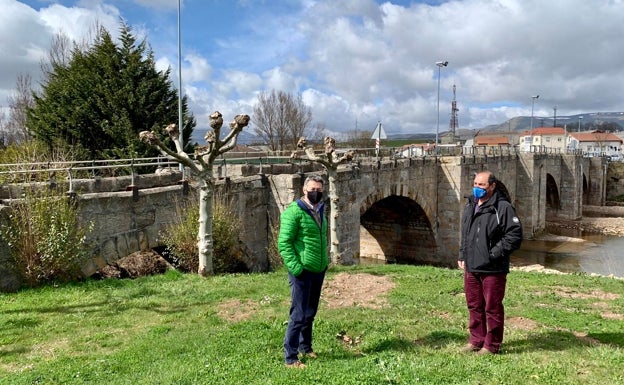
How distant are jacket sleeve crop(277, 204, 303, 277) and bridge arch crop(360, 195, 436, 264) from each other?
17.9m

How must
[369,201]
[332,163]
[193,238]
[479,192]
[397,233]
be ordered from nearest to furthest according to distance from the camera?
[479,192] → [193,238] → [332,163] → [369,201] → [397,233]

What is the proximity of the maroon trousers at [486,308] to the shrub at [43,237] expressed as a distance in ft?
23.6

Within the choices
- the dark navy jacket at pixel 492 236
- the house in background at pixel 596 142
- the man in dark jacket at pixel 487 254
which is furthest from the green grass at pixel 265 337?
the house in background at pixel 596 142

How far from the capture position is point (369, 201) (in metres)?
19.0

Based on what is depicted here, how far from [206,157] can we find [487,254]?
19.6 ft

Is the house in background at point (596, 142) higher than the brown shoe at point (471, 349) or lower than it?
higher

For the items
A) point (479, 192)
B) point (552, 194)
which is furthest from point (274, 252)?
point (552, 194)

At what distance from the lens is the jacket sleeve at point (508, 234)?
4.74m

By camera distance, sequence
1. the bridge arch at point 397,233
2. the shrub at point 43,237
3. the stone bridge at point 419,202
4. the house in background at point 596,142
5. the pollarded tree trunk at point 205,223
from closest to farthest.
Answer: the shrub at point 43,237
the pollarded tree trunk at point 205,223
the stone bridge at point 419,202
the bridge arch at point 397,233
the house in background at point 596,142

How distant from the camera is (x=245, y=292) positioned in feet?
27.5

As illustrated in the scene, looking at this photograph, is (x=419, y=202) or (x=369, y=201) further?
(x=419, y=202)

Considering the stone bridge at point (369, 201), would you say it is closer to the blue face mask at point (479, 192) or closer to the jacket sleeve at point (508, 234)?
the blue face mask at point (479, 192)

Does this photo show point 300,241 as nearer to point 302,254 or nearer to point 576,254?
point 302,254

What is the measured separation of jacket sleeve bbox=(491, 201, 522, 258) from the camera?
15.5 ft
